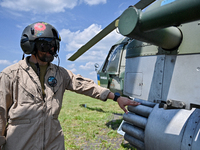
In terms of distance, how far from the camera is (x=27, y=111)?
5.77ft

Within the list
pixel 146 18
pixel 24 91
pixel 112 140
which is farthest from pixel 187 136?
pixel 112 140

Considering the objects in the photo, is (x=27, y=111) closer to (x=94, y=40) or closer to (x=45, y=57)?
(x=45, y=57)

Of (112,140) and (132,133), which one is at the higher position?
(132,133)

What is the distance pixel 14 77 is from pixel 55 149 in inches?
34.3

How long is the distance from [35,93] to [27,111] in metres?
0.20

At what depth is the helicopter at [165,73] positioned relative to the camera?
162 centimetres

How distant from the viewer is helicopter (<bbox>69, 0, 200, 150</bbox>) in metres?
1.62

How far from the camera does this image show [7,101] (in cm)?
176

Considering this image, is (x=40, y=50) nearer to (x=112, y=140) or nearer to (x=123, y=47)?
(x=112, y=140)

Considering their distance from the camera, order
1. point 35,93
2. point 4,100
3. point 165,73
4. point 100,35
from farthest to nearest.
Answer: point 100,35 < point 165,73 < point 35,93 < point 4,100

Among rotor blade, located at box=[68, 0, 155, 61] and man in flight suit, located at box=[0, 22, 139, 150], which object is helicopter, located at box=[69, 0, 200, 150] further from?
rotor blade, located at box=[68, 0, 155, 61]

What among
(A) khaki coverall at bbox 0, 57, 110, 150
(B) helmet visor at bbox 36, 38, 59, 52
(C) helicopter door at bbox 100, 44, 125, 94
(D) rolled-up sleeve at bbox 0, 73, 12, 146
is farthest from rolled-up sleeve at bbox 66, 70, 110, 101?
(C) helicopter door at bbox 100, 44, 125, 94

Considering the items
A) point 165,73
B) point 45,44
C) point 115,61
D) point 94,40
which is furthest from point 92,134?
point 45,44

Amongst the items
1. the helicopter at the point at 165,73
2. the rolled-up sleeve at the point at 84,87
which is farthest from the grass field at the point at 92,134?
the rolled-up sleeve at the point at 84,87
